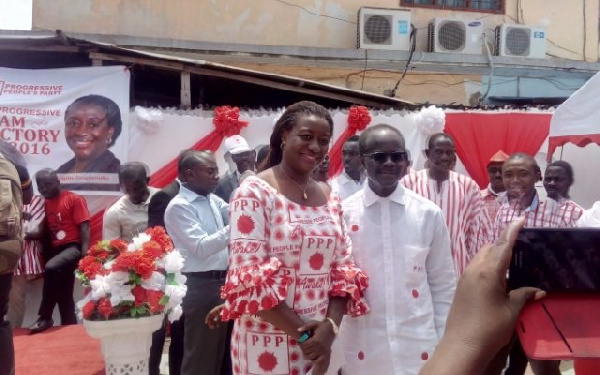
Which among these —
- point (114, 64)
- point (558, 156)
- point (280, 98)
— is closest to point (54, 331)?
point (114, 64)

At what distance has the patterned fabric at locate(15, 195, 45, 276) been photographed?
6277 millimetres

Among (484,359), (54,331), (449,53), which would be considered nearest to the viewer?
(484,359)

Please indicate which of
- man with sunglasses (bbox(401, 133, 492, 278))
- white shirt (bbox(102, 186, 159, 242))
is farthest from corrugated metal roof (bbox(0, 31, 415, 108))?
man with sunglasses (bbox(401, 133, 492, 278))

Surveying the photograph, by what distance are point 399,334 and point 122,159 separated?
17.5 ft

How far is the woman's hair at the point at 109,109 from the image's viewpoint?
6922 millimetres

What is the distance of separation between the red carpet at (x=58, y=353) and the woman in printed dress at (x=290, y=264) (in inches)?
133

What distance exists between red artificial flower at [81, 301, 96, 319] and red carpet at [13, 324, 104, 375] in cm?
181

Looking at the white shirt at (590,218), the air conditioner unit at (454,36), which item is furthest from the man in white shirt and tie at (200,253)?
the air conditioner unit at (454,36)

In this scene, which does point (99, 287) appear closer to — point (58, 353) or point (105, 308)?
point (105, 308)

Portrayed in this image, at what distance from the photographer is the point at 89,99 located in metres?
6.93

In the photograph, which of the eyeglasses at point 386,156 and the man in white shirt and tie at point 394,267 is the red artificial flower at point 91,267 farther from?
the eyeglasses at point 386,156

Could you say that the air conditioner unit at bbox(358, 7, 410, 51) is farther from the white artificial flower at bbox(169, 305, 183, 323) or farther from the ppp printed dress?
the ppp printed dress

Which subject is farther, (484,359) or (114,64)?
(114,64)

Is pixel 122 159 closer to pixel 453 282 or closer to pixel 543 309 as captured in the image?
pixel 453 282
